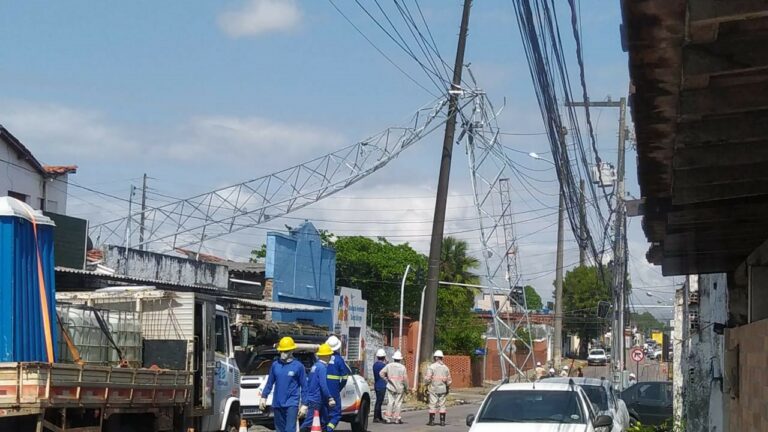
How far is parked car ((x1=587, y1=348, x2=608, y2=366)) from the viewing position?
2756 inches

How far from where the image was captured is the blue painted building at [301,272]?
34.3 metres

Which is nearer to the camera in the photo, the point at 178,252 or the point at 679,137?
the point at 679,137

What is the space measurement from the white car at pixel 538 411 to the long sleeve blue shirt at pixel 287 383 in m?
2.62

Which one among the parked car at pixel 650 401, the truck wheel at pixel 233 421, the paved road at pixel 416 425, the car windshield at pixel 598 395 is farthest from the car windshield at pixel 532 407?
the parked car at pixel 650 401

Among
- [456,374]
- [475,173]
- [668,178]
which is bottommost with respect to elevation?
[456,374]

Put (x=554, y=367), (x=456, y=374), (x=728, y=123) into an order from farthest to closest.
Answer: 1. (x=456, y=374)
2. (x=554, y=367)
3. (x=728, y=123)

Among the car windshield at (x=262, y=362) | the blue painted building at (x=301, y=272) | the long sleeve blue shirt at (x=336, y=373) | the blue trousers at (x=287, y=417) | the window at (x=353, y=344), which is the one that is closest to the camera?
the blue trousers at (x=287, y=417)

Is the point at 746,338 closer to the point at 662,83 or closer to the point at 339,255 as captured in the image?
the point at 662,83

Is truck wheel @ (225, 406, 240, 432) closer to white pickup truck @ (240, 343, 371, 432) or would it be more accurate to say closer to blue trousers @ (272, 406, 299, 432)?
blue trousers @ (272, 406, 299, 432)

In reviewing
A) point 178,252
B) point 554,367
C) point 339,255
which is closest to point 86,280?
point 178,252

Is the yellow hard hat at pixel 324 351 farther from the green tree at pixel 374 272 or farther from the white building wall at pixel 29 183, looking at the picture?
the green tree at pixel 374 272

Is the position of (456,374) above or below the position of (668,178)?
below

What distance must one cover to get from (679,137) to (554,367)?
122 feet

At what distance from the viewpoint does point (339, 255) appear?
54062 millimetres
